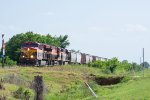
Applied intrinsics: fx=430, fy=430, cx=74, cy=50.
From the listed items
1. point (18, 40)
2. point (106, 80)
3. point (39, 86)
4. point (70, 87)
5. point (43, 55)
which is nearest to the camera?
point (39, 86)

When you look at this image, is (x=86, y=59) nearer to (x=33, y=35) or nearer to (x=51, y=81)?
(x=33, y=35)

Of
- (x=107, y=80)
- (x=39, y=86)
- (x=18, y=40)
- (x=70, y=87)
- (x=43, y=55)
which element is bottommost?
(x=70, y=87)

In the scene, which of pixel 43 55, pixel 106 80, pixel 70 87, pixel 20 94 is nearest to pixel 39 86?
pixel 20 94


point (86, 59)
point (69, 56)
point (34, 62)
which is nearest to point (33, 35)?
point (86, 59)

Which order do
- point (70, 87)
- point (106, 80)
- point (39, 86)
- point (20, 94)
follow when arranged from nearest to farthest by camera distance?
point (39, 86) < point (20, 94) < point (70, 87) < point (106, 80)

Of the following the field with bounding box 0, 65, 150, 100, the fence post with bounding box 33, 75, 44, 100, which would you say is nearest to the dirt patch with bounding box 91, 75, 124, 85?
the field with bounding box 0, 65, 150, 100

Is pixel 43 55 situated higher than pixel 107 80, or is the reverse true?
pixel 43 55

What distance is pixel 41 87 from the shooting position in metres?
14.9

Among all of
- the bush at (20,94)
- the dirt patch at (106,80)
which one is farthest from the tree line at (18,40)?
the bush at (20,94)

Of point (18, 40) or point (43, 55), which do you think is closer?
point (43, 55)

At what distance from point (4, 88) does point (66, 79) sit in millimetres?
16825

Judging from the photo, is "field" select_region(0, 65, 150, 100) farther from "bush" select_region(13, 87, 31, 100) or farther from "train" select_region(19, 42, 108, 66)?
"train" select_region(19, 42, 108, 66)

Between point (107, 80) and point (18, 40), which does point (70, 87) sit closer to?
point (107, 80)

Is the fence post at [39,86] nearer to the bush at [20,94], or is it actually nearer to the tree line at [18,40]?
the bush at [20,94]
